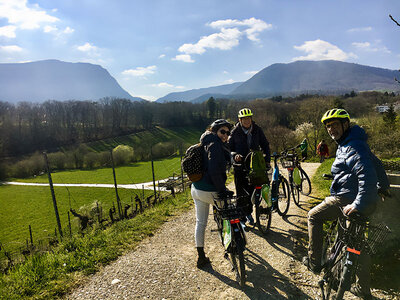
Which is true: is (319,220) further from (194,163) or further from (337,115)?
(194,163)

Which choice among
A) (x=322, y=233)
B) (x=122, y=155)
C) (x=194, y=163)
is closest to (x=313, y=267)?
(x=322, y=233)

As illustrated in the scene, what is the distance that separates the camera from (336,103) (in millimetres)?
33781

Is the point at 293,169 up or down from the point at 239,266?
up

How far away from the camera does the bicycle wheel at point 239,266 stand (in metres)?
3.37

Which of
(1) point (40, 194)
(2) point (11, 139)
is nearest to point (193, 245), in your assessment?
(1) point (40, 194)

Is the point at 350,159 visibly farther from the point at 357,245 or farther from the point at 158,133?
the point at 158,133

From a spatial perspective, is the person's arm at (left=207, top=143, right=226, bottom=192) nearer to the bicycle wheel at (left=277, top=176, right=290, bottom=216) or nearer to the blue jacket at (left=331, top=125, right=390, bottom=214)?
the blue jacket at (left=331, top=125, right=390, bottom=214)

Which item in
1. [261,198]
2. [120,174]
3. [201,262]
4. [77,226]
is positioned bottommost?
[120,174]

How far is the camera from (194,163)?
3639 mm

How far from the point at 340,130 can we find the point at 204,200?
7.21ft

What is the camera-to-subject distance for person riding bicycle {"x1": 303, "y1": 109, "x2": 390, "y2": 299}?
236 cm

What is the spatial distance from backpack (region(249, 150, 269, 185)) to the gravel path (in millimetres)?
1353

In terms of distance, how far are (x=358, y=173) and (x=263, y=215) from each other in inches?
120

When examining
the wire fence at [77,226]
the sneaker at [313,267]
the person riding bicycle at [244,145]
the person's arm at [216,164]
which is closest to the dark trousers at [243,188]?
the person riding bicycle at [244,145]
